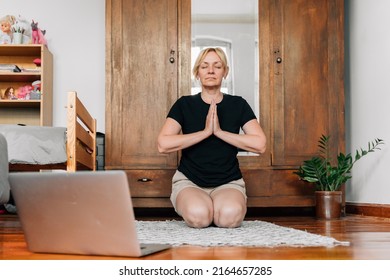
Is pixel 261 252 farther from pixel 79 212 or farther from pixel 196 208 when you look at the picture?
pixel 196 208

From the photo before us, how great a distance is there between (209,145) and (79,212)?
4.46ft

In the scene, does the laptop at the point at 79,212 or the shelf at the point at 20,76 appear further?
the shelf at the point at 20,76

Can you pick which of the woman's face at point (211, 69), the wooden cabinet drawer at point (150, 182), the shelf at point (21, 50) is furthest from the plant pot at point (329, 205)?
the shelf at point (21, 50)

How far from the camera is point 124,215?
4.74ft

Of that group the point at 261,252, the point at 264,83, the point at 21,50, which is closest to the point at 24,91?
the point at 21,50

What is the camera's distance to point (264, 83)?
3795 millimetres

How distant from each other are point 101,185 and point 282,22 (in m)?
2.69

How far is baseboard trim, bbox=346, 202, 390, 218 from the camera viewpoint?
345cm

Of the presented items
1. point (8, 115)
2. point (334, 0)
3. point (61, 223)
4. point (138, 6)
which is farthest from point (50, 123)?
point (61, 223)

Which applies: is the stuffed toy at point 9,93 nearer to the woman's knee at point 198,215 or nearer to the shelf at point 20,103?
the shelf at point 20,103

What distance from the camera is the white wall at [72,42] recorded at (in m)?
4.69

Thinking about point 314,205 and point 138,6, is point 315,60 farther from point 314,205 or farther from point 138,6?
point 138,6

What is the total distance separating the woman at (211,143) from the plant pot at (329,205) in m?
0.96

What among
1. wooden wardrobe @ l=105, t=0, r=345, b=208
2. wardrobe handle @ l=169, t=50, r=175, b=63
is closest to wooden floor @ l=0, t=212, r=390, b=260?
wooden wardrobe @ l=105, t=0, r=345, b=208
